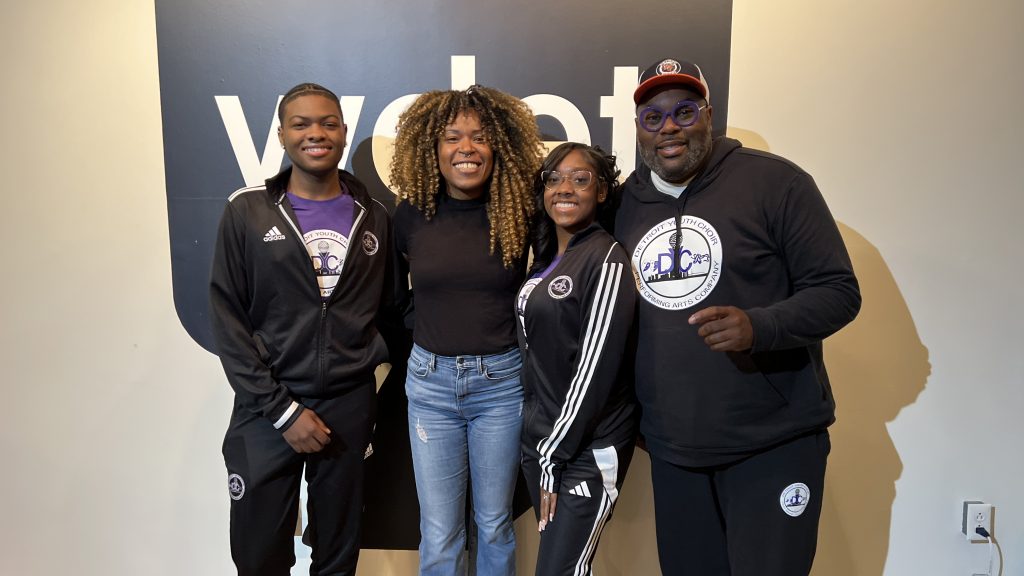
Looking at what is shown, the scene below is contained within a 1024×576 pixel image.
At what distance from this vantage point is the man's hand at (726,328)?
1274mm

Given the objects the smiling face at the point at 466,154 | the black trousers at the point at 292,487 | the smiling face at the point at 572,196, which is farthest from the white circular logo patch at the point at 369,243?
the smiling face at the point at 572,196

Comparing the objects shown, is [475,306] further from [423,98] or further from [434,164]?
[423,98]

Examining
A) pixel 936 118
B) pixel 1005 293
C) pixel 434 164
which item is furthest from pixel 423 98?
pixel 1005 293

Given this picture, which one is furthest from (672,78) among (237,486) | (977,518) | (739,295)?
(977,518)

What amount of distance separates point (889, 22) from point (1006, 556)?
2031 mm

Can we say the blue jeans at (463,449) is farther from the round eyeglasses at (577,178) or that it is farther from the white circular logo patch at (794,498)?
the white circular logo patch at (794,498)

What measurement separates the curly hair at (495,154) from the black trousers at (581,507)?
0.60 m

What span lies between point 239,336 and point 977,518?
266 cm

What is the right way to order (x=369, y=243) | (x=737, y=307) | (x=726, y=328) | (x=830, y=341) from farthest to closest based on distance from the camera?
(x=830, y=341), (x=369, y=243), (x=737, y=307), (x=726, y=328)

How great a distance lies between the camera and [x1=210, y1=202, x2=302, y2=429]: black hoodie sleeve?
158 cm

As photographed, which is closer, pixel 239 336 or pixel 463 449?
pixel 239 336

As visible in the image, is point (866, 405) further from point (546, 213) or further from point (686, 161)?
point (546, 213)

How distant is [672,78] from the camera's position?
4.71 ft

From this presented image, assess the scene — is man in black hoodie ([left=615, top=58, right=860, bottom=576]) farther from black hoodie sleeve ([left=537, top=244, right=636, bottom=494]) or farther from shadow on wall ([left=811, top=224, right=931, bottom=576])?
shadow on wall ([left=811, top=224, right=931, bottom=576])
